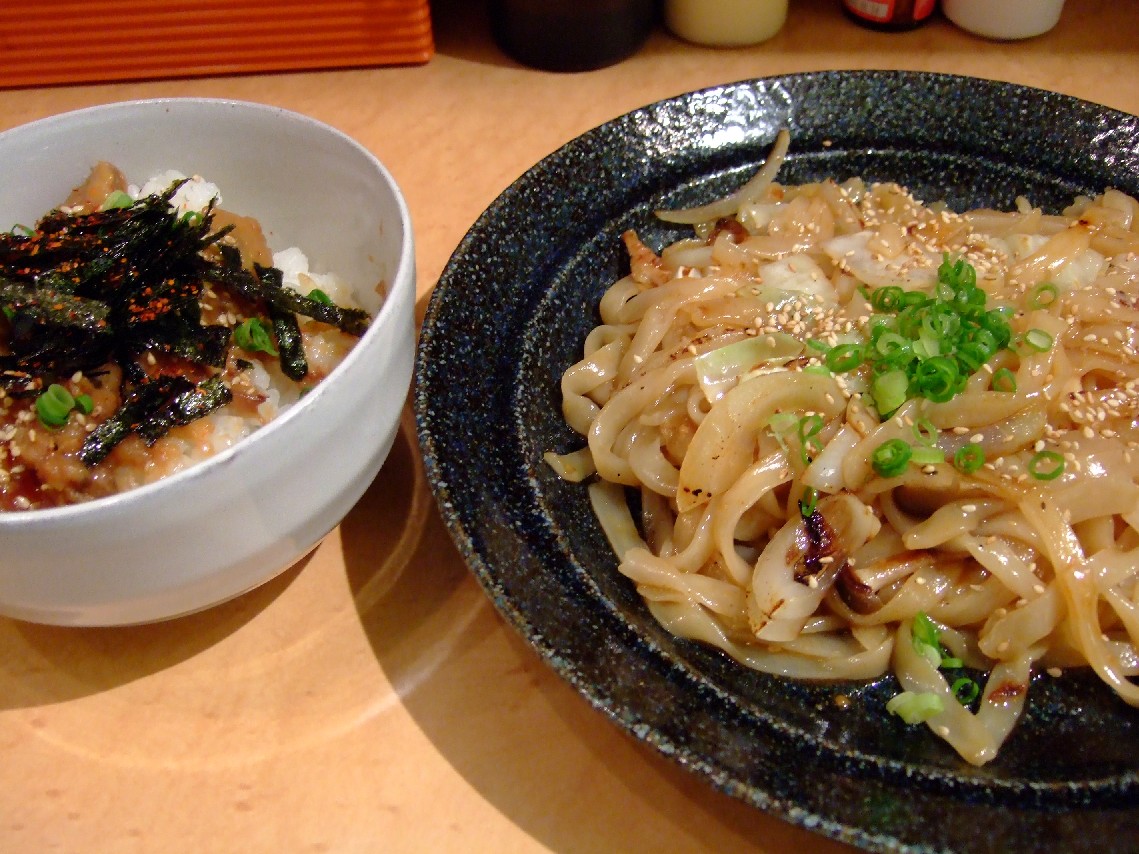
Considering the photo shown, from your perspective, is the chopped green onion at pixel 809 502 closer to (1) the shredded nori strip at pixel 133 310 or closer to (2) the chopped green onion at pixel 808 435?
(2) the chopped green onion at pixel 808 435

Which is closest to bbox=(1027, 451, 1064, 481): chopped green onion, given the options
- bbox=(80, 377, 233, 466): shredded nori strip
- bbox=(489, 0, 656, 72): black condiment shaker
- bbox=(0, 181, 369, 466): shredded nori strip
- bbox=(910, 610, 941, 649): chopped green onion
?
bbox=(910, 610, 941, 649): chopped green onion

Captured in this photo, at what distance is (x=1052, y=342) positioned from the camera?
141 cm

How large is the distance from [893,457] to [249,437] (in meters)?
0.93

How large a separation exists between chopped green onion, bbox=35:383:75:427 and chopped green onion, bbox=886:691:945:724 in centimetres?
128

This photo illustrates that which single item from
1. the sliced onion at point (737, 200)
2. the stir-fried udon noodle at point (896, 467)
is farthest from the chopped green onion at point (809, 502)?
the sliced onion at point (737, 200)

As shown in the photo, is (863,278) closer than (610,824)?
No

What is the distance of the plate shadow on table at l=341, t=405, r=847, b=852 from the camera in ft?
3.90

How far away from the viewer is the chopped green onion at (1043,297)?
4.98ft

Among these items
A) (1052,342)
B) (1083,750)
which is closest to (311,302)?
(1052,342)

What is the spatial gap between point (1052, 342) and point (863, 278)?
13.9 inches

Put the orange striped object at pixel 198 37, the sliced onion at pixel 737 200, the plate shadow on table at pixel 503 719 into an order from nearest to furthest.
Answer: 1. the plate shadow on table at pixel 503 719
2. the sliced onion at pixel 737 200
3. the orange striped object at pixel 198 37

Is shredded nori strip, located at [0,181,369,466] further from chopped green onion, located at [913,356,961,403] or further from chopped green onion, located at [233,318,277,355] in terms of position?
chopped green onion, located at [913,356,961,403]

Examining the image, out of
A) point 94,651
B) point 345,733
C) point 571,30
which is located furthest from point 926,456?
point 571,30

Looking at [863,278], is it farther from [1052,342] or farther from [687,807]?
[687,807]
